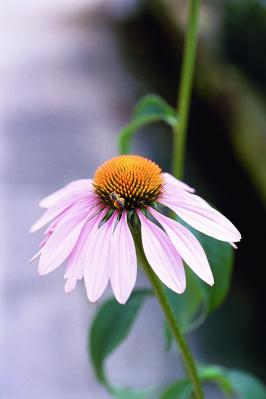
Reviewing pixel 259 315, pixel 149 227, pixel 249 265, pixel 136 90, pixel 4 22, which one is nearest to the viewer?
pixel 149 227

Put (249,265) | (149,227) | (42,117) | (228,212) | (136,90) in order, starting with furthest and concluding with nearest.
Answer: (136,90) < (42,117) < (228,212) < (249,265) < (149,227)

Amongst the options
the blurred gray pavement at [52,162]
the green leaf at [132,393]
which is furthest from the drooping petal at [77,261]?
the blurred gray pavement at [52,162]

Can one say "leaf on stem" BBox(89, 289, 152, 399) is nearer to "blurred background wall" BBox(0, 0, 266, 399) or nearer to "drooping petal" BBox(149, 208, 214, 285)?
"drooping petal" BBox(149, 208, 214, 285)

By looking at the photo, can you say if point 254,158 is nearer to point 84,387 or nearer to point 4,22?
point 84,387

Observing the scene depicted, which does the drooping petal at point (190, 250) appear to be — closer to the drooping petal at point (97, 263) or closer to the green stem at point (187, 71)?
the drooping petal at point (97, 263)

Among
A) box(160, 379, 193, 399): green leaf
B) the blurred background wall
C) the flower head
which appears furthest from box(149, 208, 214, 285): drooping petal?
the blurred background wall

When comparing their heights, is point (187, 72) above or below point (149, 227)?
above

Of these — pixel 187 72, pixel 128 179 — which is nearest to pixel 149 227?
pixel 128 179

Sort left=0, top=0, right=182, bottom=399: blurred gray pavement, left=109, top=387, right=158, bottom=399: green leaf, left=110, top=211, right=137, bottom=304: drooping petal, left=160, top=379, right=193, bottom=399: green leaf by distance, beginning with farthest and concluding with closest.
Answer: left=0, top=0, right=182, bottom=399: blurred gray pavement < left=109, top=387, right=158, bottom=399: green leaf < left=160, top=379, right=193, bottom=399: green leaf < left=110, top=211, right=137, bottom=304: drooping petal

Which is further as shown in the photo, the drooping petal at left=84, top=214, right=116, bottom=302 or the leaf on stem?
the leaf on stem
